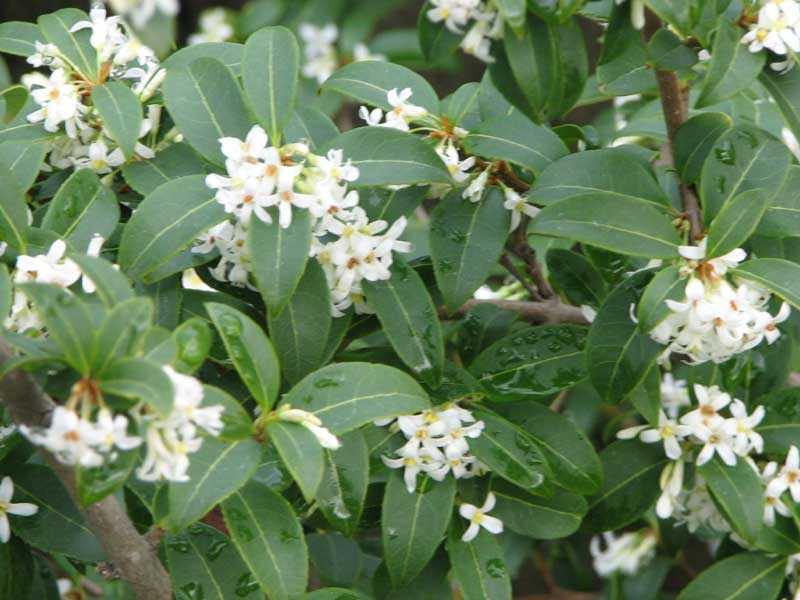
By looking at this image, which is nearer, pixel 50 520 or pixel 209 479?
pixel 209 479

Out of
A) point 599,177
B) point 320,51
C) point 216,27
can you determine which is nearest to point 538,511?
point 599,177

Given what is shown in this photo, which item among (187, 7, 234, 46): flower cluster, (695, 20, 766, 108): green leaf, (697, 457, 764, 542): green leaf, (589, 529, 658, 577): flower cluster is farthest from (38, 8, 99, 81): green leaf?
(187, 7, 234, 46): flower cluster

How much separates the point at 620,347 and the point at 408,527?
0.98 ft

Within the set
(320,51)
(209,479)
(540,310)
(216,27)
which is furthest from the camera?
(216,27)

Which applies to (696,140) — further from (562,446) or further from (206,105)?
(206,105)

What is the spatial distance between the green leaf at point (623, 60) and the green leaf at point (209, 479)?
51cm

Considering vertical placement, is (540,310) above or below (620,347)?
below

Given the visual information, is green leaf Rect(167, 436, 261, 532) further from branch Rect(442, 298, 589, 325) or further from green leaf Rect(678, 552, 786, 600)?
green leaf Rect(678, 552, 786, 600)

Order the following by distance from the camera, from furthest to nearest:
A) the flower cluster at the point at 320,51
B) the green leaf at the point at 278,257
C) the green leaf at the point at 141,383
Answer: the flower cluster at the point at 320,51, the green leaf at the point at 278,257, the green leaf at the point at 141,383

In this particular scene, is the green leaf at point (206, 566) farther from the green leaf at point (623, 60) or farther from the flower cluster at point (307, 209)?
the green leaf at point (623, 60)

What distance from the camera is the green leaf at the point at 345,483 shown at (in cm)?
114

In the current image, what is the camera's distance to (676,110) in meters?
1.24

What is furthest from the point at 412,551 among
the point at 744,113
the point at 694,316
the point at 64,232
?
the point at 744,113

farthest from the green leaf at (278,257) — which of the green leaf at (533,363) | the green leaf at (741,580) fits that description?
the green leaf at (741,580)
